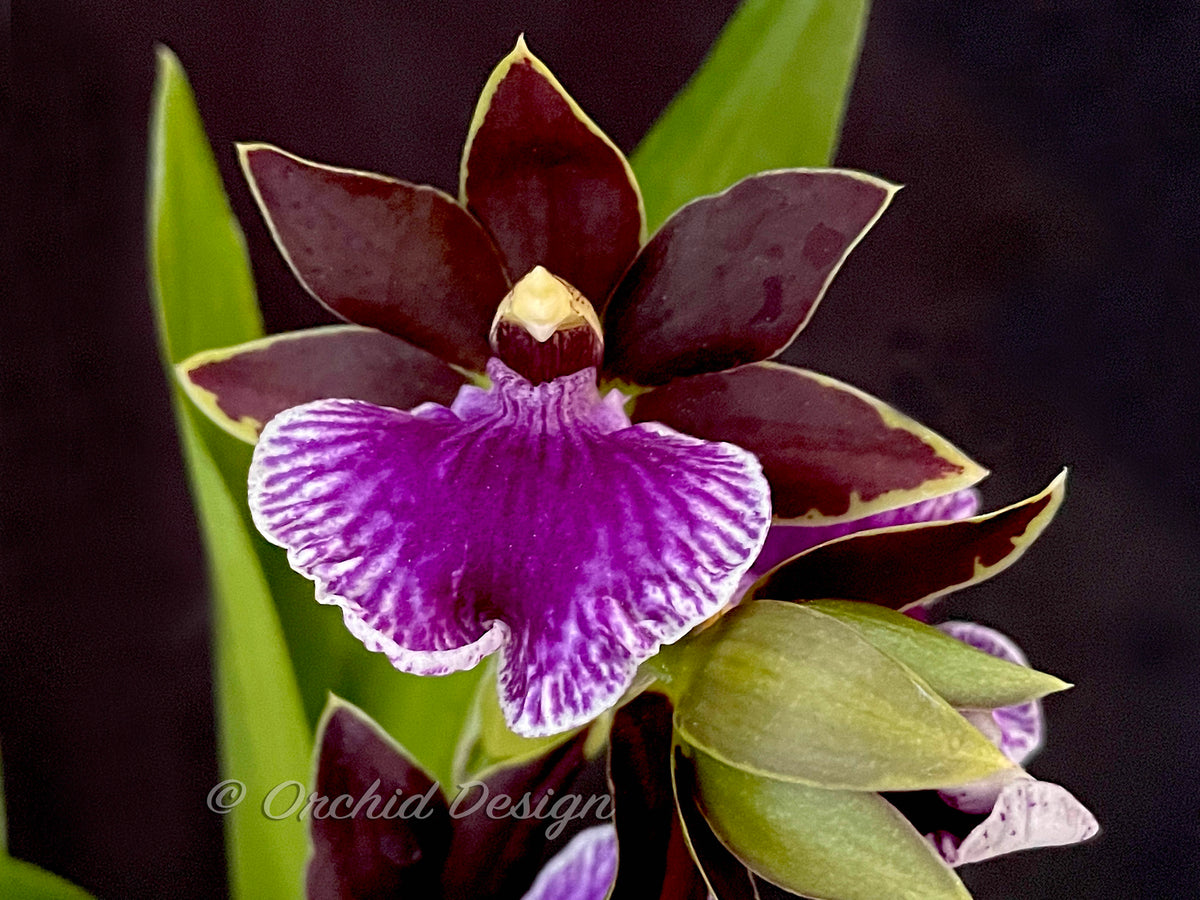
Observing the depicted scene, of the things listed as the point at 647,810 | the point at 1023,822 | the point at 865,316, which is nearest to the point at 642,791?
the point at 647,810

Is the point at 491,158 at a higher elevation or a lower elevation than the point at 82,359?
higher

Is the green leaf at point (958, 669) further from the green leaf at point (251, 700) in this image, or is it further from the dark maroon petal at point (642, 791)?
the green leaf at point (251, 700)

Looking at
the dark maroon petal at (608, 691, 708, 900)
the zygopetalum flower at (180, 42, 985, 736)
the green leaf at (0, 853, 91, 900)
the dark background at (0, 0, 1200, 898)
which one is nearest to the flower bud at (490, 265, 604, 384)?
the zygopetalum flower at (180, 42, 985, 736)

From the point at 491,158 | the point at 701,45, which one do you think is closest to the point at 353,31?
the point at 701,45

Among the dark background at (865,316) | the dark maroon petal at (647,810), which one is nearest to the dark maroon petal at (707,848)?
the dark maroon petal at (647,810)

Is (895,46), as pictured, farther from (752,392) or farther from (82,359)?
(82,359)

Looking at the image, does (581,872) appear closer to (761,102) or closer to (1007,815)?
(1007,815)
